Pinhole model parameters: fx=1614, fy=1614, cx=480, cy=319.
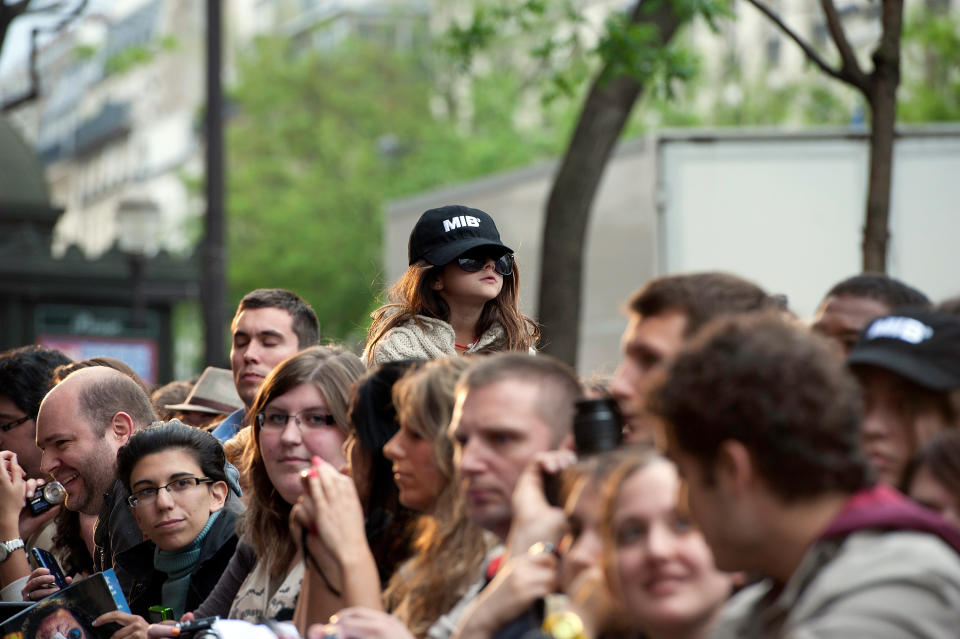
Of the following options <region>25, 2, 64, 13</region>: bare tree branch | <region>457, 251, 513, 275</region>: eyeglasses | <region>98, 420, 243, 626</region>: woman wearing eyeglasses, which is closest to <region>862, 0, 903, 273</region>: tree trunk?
<region>457, 251, 513, 275</region>: eyeglasses

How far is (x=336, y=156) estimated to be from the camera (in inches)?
1591

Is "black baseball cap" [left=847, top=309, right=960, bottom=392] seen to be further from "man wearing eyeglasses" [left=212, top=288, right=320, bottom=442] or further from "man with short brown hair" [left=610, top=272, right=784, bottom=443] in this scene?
"man wearing eyeglasses" [left=212, top=288, right=320, bottom=442]

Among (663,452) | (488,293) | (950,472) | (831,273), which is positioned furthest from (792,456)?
(831,273)

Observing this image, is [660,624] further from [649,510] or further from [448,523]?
[448,523]

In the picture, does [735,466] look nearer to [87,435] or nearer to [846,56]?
[87,435]

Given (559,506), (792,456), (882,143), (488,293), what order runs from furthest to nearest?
(882,143), (488,293), (559,506), (792,456)

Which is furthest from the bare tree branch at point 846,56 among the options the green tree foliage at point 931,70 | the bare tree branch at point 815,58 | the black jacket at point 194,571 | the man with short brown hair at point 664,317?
the green tree foliage at point 931,70

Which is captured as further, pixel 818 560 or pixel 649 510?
pixel 649 510

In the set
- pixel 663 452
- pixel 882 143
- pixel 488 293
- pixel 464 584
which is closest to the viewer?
pixel 663 452

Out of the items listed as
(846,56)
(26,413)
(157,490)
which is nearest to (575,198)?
(846,56)

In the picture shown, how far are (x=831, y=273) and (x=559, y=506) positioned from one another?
1020 centimetres

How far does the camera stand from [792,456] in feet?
9.04

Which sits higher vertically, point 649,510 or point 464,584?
point 649,510

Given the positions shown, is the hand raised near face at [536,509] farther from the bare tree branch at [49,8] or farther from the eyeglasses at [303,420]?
the bare tree branch at [49,8]
